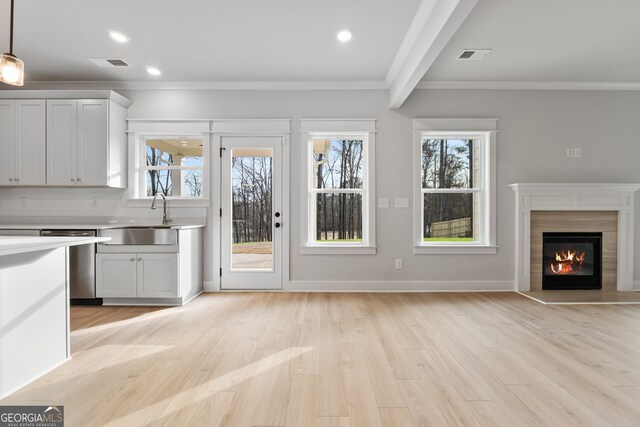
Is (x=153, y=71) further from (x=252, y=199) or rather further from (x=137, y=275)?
(x=137, y=275)

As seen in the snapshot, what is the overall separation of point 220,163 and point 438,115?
291 cm

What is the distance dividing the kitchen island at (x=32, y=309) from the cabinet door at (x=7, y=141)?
8.80ft

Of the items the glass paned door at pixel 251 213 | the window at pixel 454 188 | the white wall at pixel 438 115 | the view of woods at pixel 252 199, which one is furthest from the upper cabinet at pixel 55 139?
the window at pixel 454 188

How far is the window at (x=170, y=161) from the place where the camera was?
436 cm

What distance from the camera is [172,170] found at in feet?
14.6

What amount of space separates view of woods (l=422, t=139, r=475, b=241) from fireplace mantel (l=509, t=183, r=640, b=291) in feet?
1.94

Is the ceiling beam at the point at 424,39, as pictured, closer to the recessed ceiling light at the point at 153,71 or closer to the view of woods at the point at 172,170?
the view of woods at the point at 172,170

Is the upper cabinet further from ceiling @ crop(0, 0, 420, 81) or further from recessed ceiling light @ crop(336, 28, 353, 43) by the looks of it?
recessed ceiling light @ crop(336, 28, 353, 43)

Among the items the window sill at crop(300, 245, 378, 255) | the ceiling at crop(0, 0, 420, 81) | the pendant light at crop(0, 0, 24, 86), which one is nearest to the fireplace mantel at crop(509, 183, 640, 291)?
the window sill at crop(300, 245, 378, 255)

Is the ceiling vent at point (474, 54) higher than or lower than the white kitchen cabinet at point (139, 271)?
higher

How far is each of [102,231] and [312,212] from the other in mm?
2425

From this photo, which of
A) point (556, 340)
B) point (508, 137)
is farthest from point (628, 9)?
point (556, 340)

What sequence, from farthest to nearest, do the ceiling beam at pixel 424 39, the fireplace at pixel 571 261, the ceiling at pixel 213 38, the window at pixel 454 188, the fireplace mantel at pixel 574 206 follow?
the window at pixel 454 188 < the fireplace at pixel 571 261 < the fireplace mantel at pixel 574 206 < the ceiling at pixel 213 38 < the ceiling beam at pixel 424 39

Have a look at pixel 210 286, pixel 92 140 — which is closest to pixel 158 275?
pixel 210 286
